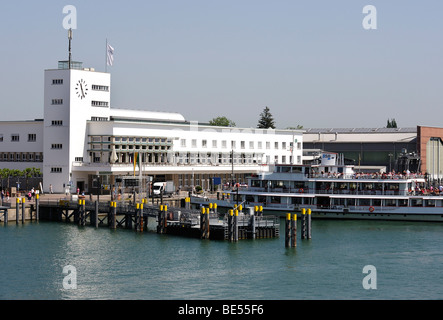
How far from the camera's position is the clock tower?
105250mm

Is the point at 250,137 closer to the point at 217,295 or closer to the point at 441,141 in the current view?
the point at 441,141

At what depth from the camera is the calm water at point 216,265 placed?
48531mm

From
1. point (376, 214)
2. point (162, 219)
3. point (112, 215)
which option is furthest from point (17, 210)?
point (376, 214)

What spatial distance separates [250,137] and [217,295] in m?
79.3

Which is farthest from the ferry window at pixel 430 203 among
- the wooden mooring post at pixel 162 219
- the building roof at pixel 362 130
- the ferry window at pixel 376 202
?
the building roof at pixel 362 130

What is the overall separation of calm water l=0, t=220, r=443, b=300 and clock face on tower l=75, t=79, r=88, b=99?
3382 centimetres

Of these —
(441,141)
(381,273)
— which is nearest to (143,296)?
(381,273)

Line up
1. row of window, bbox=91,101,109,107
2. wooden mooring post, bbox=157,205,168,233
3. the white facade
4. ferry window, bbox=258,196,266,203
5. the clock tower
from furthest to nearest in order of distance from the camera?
the white facade
row of window, bbox=91,101,109,107
the clock tower
ferry window, bbox=258,196,266,203
wooden mooring post, bbox=157,205,168,233

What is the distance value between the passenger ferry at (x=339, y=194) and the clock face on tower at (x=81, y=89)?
89.4 feet

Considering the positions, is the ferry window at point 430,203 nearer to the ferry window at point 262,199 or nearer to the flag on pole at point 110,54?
the ferry window at point 262,199

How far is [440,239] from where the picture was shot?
70.6 metres

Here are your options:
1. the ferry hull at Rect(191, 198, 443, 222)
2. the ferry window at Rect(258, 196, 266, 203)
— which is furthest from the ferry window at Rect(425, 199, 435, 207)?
the ferry window at Rect(258, 196, 266, 203)

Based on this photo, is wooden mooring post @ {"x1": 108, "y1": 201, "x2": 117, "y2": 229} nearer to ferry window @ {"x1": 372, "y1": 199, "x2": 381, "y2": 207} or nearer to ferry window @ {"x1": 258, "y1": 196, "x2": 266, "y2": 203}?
ferry window @ {"x1": 258, "y1": 196, "x2": 266, "y2": 203}

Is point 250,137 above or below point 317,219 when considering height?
above
